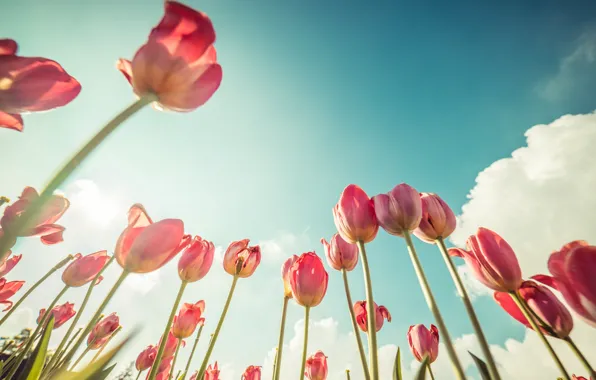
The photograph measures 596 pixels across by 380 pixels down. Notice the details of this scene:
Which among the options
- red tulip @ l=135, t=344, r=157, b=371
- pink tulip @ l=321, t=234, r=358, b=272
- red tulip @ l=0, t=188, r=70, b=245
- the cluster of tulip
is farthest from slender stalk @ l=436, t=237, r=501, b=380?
red tulip @ l=135, t=344, r=157, b=371

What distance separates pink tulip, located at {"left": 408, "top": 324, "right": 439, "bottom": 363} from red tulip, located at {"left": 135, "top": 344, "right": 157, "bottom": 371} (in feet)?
8.75

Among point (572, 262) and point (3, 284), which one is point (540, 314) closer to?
point (572, 262)

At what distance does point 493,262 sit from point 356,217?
2.08 ft

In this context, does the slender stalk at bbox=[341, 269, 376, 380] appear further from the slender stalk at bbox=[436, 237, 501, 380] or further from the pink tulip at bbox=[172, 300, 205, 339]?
the pink tulip at bbox=[172, 300, 205, 339]

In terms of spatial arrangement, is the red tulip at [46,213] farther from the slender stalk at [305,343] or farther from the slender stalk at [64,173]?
the slender stalk at [305,343]

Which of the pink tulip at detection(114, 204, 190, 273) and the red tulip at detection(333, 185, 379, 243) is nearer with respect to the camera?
the pink tulip at detection(114, 204, 190, 273)

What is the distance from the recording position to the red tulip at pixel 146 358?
304 cm

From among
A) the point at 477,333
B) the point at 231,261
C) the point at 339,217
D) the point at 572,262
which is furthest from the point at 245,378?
the point at 572,262

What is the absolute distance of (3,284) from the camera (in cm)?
252

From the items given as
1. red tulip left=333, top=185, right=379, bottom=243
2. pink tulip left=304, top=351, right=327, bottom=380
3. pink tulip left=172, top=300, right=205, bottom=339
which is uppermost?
red tulip left=333, top=185, right=379, bottom=243

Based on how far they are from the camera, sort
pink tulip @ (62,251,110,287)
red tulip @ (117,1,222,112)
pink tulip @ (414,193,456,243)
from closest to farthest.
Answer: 1. red tulip @ (117,1,222,112)
2. pink tulip @ (414,193,456,243)
3. pink tulip @ (62,251,110,287)

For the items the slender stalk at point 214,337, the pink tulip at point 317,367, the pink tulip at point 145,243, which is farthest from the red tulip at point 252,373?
the pink tulip at point 145,243

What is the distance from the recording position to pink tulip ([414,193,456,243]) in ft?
4.74

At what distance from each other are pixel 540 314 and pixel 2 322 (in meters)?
3.22
